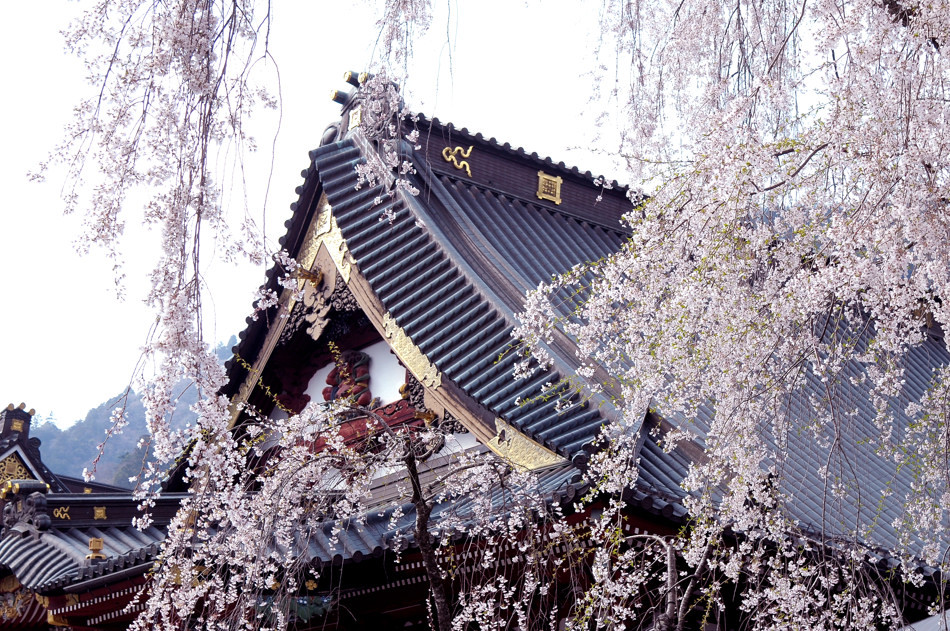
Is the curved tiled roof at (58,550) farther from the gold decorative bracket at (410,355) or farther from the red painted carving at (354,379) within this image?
the gold decorative bracket at (410,355)

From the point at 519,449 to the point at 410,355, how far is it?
1.28m

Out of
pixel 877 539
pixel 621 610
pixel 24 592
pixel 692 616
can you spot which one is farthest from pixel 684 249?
pixel 24 592

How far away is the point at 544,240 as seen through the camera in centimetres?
864

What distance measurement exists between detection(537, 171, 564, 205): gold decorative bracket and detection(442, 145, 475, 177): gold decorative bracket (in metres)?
0.95

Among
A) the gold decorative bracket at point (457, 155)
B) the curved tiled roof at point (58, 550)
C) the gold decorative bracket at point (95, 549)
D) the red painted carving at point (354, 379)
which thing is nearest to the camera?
the gold decorative bracket at point (95, 549)

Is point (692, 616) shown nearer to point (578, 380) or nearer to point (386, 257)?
point (578, 380)

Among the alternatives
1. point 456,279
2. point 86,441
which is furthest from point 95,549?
point 86,441

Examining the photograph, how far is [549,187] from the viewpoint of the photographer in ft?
31.1

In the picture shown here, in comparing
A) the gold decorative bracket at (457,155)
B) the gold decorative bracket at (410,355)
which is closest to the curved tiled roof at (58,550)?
the gold decorative bracket at (410,355)

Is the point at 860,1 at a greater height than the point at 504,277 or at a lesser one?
lesser

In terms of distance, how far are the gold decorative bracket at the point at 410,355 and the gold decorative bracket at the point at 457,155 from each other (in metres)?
2.40

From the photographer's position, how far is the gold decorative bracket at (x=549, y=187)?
938cm

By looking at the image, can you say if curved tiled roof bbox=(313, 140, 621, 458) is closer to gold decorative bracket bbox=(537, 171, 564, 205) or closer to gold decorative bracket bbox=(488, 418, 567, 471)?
gold decorative bracket bbox=(488, 418, 567, 471)

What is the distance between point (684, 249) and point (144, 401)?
2.09 m
